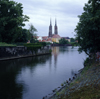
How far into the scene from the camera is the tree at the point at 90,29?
17.8 metres

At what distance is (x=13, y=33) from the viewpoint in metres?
38.6

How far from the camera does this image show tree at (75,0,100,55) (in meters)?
17.8

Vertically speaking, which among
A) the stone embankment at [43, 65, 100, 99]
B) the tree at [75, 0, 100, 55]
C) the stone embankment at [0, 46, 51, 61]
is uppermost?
the tree at [75, 0, 100, 55]

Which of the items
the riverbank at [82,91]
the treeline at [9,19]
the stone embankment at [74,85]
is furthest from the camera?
the treeline at [9,19]

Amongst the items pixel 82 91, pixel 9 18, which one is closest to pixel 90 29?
pixel 82 91

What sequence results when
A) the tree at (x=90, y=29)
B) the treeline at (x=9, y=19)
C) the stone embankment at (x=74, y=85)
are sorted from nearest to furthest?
the stone embankment at (x=74, y=85)
the tree at (x=90, y=29)
the treeline at (x=9, y=19)

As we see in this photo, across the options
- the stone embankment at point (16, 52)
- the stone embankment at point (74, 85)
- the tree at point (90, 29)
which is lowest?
the stone embankment at point (74, 85)

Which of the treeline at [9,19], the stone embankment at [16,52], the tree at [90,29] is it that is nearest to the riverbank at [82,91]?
the tree at [90,29]

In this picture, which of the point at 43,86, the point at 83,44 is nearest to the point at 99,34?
the point at 83,44

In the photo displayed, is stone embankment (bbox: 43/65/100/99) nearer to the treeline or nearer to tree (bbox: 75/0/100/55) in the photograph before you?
tree (bbox: 75/0/100/55)

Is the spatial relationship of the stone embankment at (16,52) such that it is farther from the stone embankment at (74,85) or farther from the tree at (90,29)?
the stone embankment at (74,85)

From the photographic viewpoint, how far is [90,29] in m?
19.3

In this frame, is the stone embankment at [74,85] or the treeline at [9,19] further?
the treeline at [9,19]

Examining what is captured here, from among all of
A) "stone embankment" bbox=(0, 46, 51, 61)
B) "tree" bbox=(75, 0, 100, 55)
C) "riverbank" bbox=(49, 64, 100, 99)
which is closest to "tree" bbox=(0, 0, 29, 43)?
"stone embankment" bbox=(0, 46, 51, 61)
